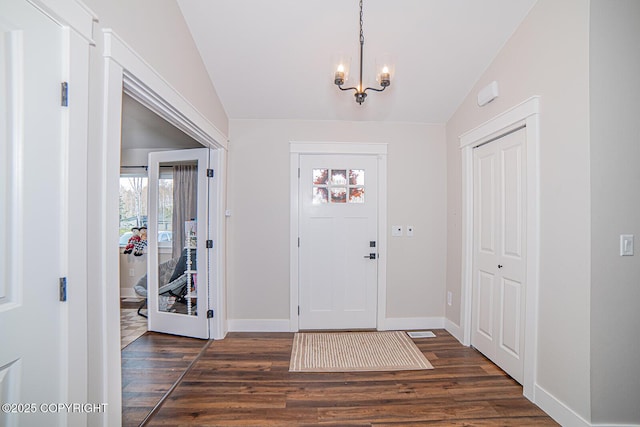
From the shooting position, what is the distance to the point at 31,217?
1.08 m

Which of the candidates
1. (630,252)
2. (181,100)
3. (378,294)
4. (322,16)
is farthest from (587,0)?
(378,294)

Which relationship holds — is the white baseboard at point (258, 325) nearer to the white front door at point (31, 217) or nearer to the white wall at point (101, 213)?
the white wall at point (101, 213)

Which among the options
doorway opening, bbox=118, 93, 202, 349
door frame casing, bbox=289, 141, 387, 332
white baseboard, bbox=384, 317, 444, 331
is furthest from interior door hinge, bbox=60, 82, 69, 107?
white baseboard, bbox=384, 317, 444, 331

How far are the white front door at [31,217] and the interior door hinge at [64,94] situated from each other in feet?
0.05

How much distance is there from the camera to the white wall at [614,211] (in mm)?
1744

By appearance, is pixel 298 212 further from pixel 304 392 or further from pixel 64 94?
pixel 64 94

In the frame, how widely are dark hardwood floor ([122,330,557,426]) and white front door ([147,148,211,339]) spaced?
41cm

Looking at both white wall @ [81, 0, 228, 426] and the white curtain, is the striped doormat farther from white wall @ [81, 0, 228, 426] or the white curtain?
the white curtain

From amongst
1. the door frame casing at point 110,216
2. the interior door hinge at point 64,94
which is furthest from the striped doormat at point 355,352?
the interior door hinge at point 64,94

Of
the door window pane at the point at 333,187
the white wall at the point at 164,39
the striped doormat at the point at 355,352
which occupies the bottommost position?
the striped doormat at the point at 355,352

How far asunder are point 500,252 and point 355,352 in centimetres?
164

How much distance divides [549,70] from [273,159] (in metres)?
2.55

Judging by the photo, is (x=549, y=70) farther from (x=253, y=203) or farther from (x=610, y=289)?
(x=253, y=203)

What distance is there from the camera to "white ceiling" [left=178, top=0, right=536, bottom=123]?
2.24 m
